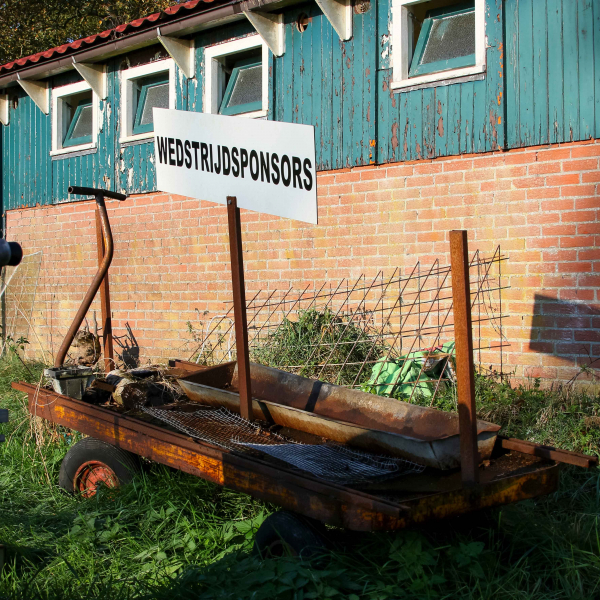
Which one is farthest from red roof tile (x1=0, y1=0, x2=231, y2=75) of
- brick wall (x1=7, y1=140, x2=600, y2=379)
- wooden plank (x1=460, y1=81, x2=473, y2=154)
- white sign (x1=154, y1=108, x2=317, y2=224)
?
white sign (x1=154, y1=108, x2=317, y2=224)

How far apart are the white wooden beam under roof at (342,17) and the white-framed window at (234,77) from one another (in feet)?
4.08

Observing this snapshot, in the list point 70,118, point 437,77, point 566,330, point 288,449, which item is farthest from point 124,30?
point 288,449

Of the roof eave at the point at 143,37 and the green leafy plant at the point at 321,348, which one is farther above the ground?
the roof eave at the point at 143,37

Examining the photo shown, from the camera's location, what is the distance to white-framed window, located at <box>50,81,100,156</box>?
10.2 metres

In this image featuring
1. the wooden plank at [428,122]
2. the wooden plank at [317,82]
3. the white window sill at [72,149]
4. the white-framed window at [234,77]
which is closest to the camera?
the wooden plank at [428,122]

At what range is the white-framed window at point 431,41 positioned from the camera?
662 cm

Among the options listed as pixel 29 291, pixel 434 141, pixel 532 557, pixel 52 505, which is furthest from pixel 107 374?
pixel 29 291

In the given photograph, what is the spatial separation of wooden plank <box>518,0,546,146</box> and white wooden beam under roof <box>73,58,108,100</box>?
6.06 meters

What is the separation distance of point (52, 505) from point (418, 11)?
19.4 ft

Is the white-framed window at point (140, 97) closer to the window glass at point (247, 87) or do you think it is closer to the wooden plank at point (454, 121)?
the window glass at point (247, 87)

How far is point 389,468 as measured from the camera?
351cm

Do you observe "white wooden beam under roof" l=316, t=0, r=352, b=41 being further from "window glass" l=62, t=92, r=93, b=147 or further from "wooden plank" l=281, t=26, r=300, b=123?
"window glass" l=62, t=92, r=93, b=147

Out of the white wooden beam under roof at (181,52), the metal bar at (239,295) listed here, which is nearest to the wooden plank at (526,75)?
the metal bar at (239,295)

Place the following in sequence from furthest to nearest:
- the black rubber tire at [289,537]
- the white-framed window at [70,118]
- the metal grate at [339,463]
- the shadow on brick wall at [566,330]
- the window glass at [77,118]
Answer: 1. the window glass at [77,118]
2. the white-framed window at [70,118]
3. the shadow on brick wall at [566,330]
4. the metal grate at [339,463]
5. the black rubber tire at [289,537]
